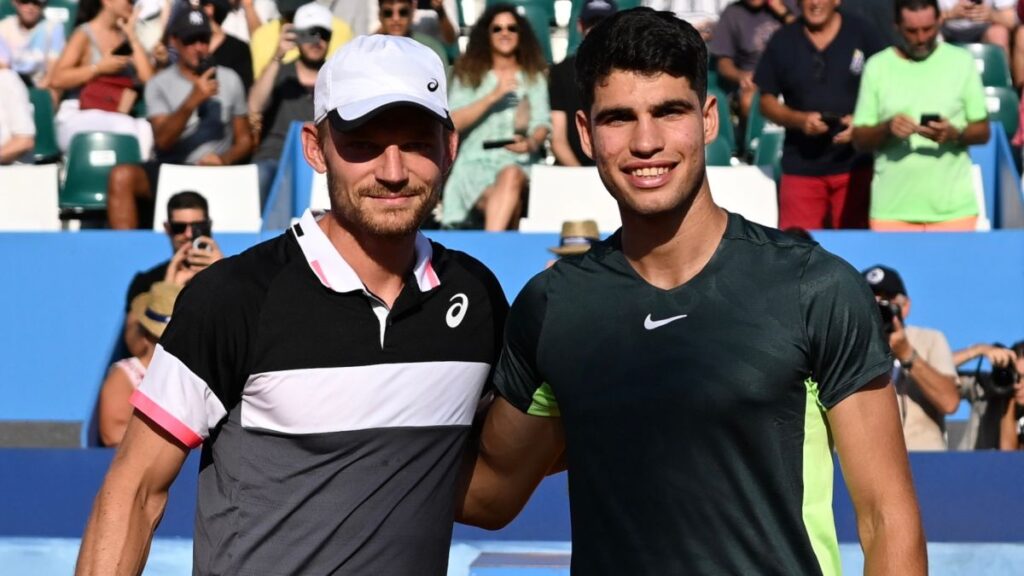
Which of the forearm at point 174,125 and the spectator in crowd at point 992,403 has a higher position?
the forearm at point 174,125

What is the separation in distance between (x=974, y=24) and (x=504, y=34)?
12.4ft

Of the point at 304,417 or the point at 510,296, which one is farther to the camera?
the point at 510,296

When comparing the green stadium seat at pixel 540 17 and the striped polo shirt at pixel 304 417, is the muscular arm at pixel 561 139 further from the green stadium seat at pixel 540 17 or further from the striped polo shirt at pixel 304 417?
the striped polo shirt at pixel 304 417

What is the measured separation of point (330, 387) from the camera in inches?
119

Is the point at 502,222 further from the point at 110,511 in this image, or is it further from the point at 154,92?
the point at 110,511

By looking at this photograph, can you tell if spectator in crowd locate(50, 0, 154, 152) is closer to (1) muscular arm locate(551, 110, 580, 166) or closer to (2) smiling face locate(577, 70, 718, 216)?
(1) muscular arm locate(551, 110, 580, 166)

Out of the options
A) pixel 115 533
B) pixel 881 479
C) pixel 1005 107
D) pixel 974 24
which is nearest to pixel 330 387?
pixel 115 533

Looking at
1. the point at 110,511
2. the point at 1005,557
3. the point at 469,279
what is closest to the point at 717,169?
the point at 1005,557

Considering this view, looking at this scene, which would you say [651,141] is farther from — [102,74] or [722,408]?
[102,74]

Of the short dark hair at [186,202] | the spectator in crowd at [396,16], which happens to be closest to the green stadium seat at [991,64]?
the spectator in crowd at [396,16]

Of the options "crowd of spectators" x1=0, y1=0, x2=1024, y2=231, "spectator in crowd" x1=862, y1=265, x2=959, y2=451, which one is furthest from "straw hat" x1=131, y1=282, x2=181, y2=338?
"spectator in crowd" x1=862, y1=265, x2=959, y2=451

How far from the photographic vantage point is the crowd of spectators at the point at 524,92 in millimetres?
8430

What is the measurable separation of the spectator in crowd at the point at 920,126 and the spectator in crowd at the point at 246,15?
4.63 metres

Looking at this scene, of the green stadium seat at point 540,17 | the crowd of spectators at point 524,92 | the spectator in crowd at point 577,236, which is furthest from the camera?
the green stadium seat at point 540,17
